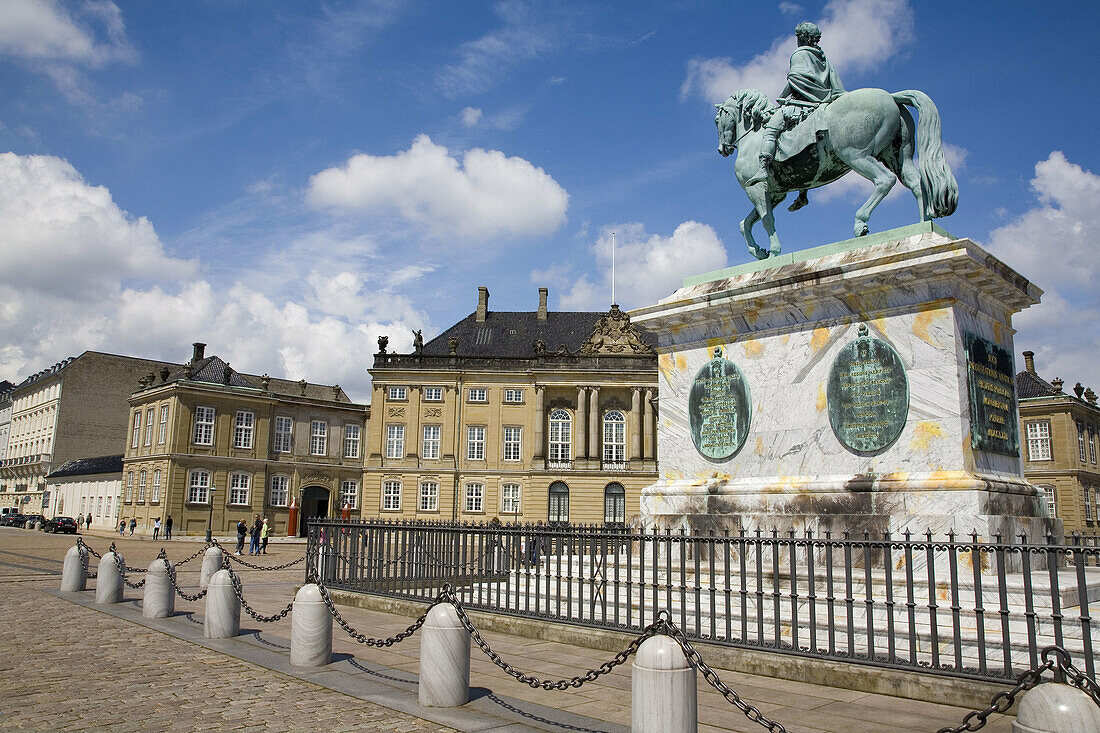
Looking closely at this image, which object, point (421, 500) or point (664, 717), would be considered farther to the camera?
point (421, 500)

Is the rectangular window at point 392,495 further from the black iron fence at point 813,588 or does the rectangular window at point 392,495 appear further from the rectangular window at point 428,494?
the black iron fence at point 813,588

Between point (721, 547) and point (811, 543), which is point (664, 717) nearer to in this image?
point (811, 543)

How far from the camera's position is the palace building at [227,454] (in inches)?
2084

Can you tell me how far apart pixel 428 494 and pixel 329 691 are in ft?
165

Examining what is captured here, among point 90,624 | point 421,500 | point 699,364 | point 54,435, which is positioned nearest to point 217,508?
point 421,500

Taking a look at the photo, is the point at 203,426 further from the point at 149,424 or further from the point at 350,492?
the point at 350,492

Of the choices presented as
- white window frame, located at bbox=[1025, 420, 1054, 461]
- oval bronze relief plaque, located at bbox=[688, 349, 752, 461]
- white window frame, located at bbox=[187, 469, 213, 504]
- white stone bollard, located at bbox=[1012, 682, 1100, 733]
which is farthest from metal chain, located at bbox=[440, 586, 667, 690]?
white window frame, located at bbox=[187, 469, 213, 504]

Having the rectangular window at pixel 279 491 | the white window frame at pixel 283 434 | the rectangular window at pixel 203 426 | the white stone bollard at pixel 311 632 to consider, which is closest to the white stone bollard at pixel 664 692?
the white stone bollard at pixel 311 632

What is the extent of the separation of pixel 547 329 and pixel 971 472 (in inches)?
2157

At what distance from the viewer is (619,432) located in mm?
56812

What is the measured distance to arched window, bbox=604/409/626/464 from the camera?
185 feet

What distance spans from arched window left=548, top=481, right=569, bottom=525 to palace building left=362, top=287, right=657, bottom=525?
0.07m

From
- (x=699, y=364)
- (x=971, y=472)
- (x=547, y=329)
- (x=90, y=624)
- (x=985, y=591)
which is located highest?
(x=547, y=329)

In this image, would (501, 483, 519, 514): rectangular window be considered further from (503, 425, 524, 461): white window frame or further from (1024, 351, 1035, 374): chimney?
(1024, 351, 1035, 374): chimney
